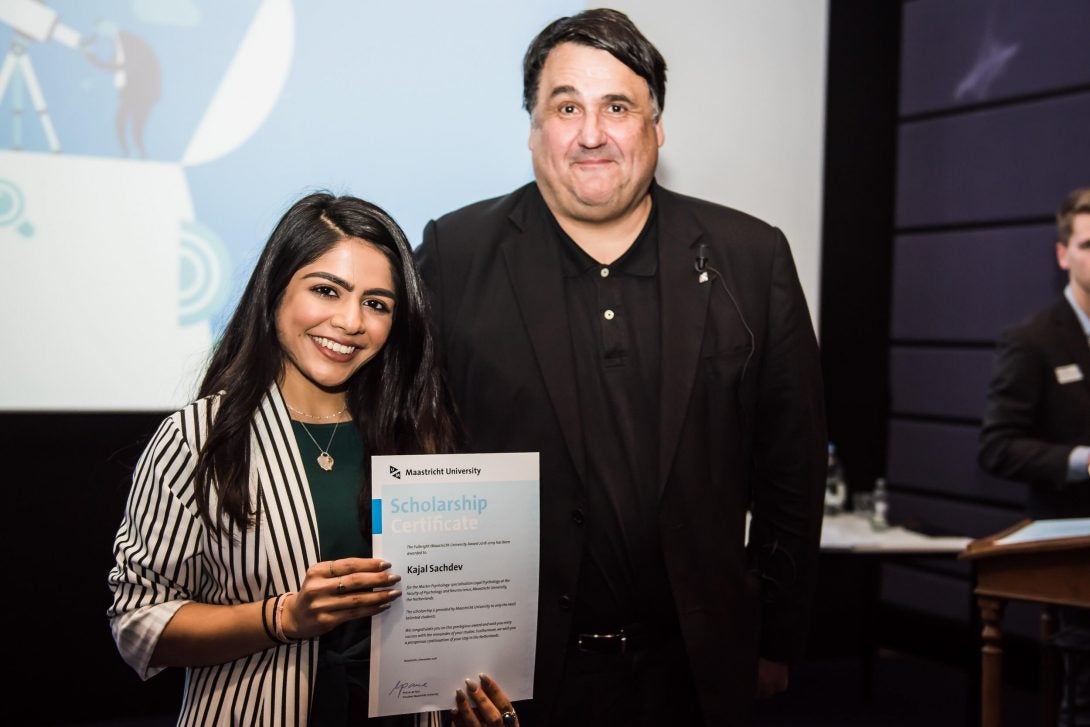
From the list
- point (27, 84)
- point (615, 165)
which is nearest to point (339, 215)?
point (615, 165)

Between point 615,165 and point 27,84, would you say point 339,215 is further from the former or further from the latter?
point 27,84

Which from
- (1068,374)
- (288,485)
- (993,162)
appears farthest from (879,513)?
(288,485)

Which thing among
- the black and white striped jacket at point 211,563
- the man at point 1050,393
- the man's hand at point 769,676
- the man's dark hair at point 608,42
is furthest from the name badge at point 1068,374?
the black and white striped jacket at point 211,563

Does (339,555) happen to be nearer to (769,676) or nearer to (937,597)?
(769,676)

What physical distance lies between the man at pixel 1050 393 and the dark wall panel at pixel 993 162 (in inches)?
44.9

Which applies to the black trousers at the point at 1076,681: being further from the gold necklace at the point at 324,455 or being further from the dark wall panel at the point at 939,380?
the gold necklace at the point at 324,455

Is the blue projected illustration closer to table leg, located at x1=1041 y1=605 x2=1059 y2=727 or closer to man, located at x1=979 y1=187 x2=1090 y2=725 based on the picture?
man, located at x1=979 y1=187 x2=1090 y2=725

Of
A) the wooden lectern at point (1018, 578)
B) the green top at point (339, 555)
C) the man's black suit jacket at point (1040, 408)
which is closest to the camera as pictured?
the green top at point (339, 555)

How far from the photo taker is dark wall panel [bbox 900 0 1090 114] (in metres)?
4.55

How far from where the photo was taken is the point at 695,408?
1.94 metres

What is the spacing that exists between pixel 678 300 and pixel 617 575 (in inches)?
22.6

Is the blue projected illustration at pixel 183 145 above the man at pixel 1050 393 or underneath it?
above
